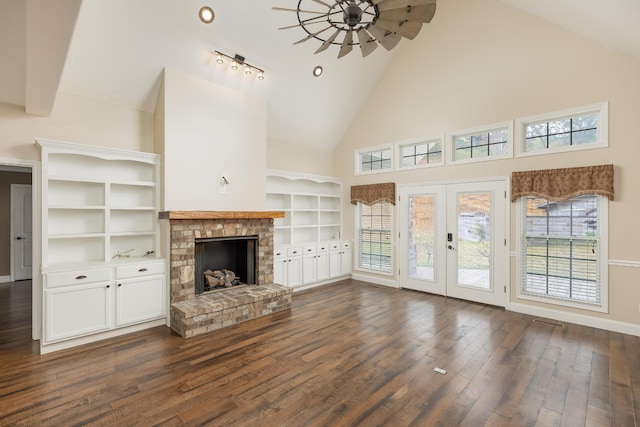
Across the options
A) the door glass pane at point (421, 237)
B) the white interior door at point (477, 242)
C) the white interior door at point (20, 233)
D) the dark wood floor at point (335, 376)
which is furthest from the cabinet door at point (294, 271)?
the white interior door at point (20, 233)

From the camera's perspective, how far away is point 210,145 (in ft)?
15.2

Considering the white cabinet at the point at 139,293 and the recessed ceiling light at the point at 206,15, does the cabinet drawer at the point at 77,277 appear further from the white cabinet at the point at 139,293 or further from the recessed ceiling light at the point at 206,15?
the recessed ceiling light at the point at 206,15

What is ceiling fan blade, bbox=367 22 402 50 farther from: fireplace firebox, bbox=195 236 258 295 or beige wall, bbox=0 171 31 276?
beige wall, bbox=0 171 31 276

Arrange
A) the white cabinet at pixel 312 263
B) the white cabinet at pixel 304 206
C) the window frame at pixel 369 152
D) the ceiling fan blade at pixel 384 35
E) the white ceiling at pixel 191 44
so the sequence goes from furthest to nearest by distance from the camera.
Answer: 1. the window frame at pixel 369 152
2. the white cabinet at pixel 304 206
3. the white cabinet at pixel 312 263
4. the white ceiling at pixel 191 44
5. the ceiling fan blade at pixel 384 35

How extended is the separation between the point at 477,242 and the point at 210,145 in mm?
4609

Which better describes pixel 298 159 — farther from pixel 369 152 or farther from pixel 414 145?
pixel 414 145

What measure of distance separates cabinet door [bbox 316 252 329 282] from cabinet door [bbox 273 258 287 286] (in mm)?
818

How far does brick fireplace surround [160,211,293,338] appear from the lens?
3.85 m

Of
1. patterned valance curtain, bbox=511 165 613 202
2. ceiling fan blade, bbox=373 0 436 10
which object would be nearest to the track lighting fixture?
ceiling fan blade, bbox=373 0 436 10

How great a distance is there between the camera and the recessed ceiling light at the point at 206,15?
3836mm

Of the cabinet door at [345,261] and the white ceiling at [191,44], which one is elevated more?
the white ceiling at [191,44]

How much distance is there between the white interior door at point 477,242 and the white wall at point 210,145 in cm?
342

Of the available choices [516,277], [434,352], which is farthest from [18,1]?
[516,277]

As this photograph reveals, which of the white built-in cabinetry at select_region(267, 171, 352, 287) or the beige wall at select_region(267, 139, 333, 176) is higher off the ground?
the beige wall at select_region(267, 139, 333, 176)
